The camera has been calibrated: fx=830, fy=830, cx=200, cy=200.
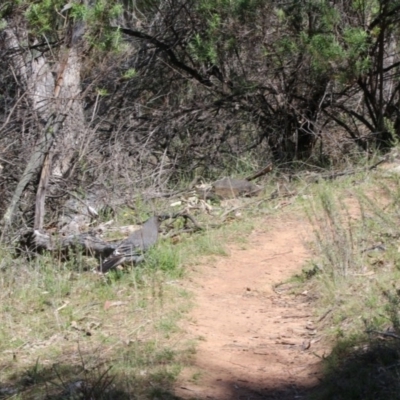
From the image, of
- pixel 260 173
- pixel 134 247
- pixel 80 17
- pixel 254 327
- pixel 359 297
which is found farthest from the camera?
pixel 260 173

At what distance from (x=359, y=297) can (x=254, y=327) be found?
2.54 ft

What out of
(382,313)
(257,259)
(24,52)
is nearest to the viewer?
(382,313)

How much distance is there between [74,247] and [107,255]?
38 cm

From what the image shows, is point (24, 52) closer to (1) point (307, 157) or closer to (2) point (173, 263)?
(1) point (307, 157)

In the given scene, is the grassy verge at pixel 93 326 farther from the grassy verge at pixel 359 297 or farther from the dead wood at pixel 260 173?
the dead wood at pixel 260 173

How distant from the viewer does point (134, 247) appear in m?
7.11

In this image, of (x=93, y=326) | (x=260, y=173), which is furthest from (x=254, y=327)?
(x=260, y=173)

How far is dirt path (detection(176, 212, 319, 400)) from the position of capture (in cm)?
498

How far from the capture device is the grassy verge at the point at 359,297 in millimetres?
4668

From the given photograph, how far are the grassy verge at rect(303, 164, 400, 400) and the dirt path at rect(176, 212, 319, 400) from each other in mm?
182

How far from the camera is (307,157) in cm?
1083

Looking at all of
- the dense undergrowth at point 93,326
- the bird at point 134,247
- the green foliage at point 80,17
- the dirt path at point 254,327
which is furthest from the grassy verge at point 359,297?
the green foliage at point 80,17

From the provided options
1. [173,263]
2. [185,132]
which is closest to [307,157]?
[185,132]

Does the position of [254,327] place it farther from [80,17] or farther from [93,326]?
[80,17]
